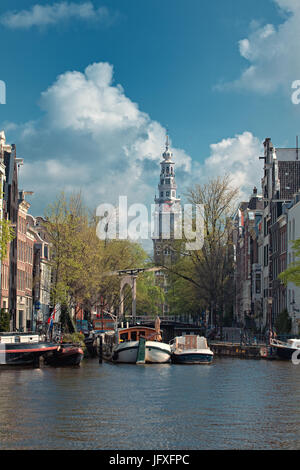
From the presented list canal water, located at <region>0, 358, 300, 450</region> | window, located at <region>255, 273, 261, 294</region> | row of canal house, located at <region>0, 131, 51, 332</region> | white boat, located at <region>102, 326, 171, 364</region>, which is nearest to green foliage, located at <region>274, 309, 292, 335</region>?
white boat, located at <region>102, 326, 171, 364</region>

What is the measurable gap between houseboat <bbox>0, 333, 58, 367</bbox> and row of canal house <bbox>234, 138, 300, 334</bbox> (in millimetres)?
29559

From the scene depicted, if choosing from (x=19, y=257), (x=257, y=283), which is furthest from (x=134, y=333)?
(x=257, y=283)

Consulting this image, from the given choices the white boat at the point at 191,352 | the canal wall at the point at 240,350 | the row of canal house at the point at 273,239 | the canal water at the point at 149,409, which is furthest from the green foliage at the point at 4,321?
the row of canal house at the point at 273,239

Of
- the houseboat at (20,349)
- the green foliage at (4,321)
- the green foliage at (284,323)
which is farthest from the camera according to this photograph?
the green foliage at (284,323)

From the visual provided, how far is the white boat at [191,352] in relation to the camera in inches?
2466

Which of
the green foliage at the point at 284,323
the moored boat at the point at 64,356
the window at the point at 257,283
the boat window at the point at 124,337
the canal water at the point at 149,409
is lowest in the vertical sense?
the canal water at the point at 149,409

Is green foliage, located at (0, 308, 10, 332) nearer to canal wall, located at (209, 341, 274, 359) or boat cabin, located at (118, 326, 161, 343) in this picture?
boat cabin, located at (118, 326, 161, 343)

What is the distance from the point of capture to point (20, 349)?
52.5 metres

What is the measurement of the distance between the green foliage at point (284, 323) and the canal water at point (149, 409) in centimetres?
2498

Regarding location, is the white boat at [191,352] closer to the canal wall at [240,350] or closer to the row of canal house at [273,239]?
the canal wall at [240,350]

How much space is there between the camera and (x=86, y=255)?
262 ft

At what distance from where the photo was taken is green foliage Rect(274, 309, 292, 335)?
254ft

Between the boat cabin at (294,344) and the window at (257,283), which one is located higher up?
the window at (257,283)
